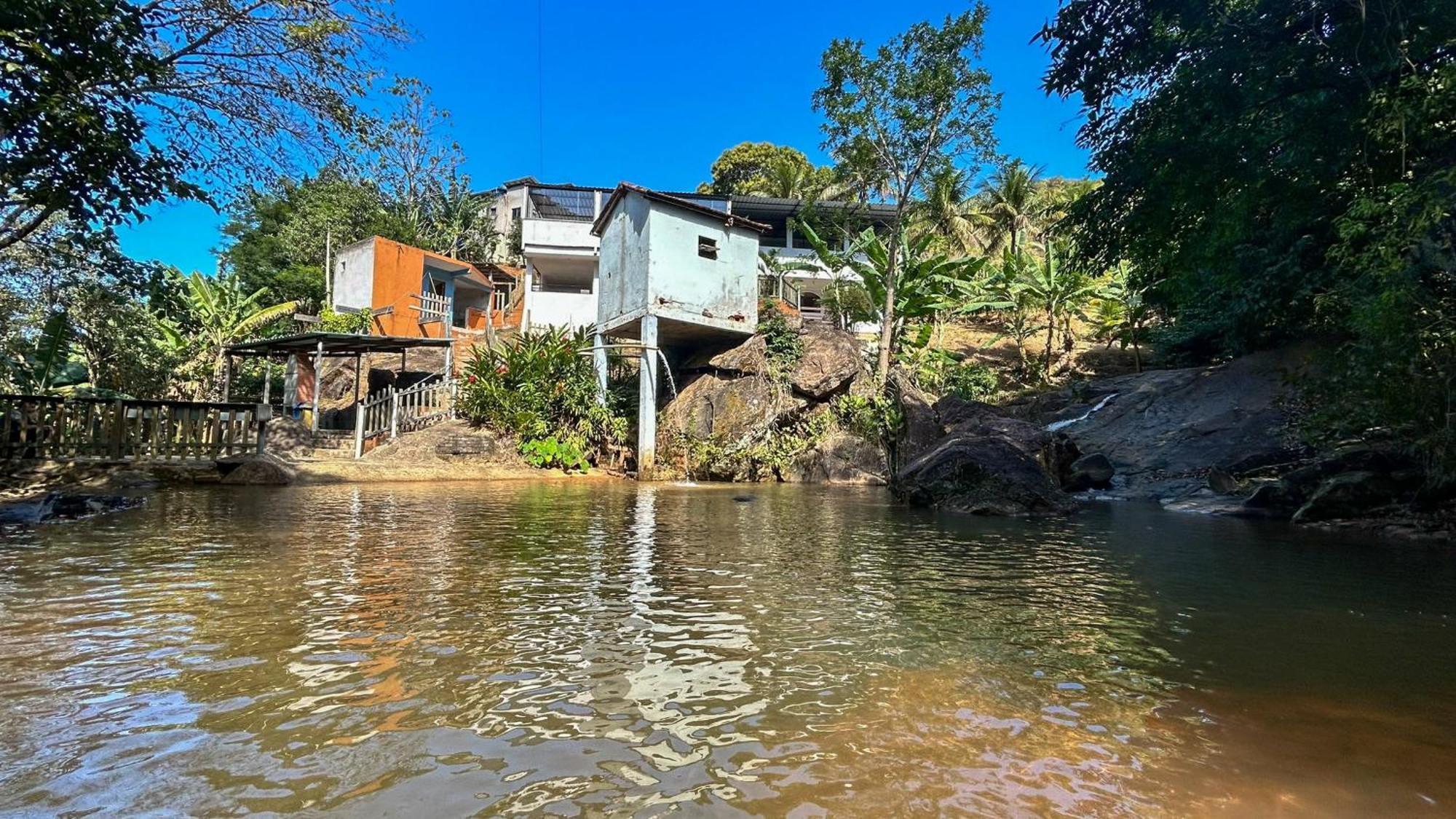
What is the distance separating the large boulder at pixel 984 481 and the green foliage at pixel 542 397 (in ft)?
35.4

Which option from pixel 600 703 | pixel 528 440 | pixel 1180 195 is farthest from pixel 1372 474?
pixel 528 440

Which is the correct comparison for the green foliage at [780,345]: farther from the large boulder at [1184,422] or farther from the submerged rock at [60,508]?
the submerged rock at [60,508]

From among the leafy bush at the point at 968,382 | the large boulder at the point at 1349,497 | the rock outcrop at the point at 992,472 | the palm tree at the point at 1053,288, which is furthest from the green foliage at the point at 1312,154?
the palm tree at the point at 1053,288

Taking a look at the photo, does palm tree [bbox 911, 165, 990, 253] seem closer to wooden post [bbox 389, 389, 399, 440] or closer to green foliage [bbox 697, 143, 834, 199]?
green foliage [bbox 697, 143, 834, 199]

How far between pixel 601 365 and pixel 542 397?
2106mm

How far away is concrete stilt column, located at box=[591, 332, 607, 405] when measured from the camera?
21250mm

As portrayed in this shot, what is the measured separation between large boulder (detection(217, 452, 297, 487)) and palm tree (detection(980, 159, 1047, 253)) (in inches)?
1289

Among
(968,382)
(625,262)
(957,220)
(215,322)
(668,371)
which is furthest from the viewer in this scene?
(957,220)

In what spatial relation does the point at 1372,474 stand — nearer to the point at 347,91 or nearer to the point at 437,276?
the point at 347,91

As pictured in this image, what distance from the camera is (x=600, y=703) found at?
299 cm

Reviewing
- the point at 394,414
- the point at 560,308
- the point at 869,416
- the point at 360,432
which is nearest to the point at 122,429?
the point at 360,432

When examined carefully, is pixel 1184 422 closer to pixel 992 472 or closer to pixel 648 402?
pixel 992 472

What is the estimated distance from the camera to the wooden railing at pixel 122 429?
12219 millimetres

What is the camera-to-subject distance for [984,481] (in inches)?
472
